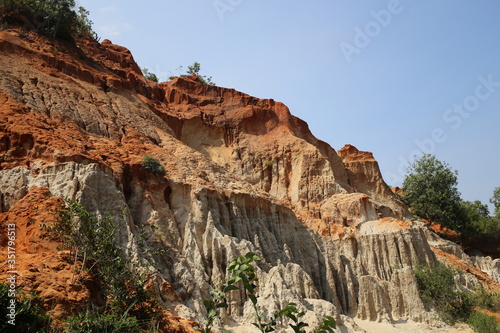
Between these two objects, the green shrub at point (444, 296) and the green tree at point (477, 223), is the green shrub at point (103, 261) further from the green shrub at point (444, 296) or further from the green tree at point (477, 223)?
the green tree at point (477, 223)

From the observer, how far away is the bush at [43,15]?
3167 centimetres

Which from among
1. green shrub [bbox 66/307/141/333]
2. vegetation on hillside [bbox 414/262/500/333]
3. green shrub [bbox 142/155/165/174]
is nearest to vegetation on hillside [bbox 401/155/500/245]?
vegetation on hillside [bbox 414/262/500/333]

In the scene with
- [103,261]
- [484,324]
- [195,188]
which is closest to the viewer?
[103,261]

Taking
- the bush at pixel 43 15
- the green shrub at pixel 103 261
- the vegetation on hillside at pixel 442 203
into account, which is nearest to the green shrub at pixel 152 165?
the green shrub at pixel 103 261

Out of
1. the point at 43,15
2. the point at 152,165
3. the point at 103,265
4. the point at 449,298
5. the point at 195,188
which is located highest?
the point at 43,15

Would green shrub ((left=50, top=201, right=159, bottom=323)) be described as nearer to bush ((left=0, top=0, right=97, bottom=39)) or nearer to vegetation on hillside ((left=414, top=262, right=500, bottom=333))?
vegetation on hillside ((left=414, top=262, right=500, bottom=333))

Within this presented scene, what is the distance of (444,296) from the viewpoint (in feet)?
85.8

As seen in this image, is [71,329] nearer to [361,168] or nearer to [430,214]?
[361,168]

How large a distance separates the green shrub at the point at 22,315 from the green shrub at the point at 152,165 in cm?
1251

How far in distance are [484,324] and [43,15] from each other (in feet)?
116

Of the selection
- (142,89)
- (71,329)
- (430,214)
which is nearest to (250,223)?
(71,329)

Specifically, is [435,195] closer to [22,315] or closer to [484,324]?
[484,324]

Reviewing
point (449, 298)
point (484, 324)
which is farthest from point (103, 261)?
point (449, 298)

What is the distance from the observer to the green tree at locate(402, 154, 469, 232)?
152 ft
